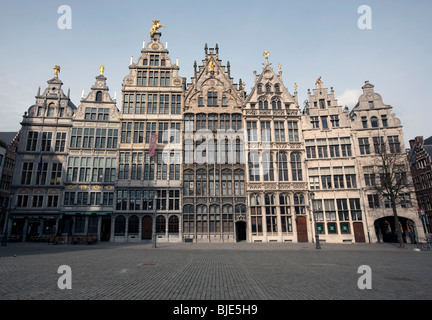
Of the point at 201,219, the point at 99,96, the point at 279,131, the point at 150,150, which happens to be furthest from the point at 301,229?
the point at 99,96

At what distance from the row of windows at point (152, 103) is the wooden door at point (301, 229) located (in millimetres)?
23730

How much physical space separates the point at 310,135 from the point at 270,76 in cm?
1142

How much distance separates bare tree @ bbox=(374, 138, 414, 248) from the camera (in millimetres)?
27438

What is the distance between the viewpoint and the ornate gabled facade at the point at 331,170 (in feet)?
106

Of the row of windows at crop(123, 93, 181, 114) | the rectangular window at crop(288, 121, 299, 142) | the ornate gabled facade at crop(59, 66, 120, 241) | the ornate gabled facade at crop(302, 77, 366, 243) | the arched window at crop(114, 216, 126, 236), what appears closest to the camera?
the ornate gabled facade at crop(302, 77, 366, 243)

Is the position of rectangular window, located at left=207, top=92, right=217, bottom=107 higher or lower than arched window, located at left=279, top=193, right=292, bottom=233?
higher

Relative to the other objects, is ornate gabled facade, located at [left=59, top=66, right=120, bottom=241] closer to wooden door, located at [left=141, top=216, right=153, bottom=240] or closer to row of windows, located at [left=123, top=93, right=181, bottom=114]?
row of windows, located at [left=123, top=93, right=181, bottom=114]

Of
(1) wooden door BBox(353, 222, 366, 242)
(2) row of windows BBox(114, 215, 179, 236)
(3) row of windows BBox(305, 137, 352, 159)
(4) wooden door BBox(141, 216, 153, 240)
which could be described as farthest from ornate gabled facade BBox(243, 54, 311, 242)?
(4) wooden door BBox(141, 216, 153, 240)

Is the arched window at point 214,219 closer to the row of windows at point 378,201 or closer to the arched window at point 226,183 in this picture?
the arched window at point 226,183

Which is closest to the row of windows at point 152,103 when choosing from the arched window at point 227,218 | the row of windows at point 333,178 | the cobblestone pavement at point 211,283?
the arched window at point 227,218

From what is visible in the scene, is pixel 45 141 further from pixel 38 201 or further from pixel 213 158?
pixel 213 158

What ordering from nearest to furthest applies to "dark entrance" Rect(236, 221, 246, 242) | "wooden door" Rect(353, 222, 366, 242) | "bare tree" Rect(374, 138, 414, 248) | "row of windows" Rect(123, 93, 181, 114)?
"bare tree" Rect(374, 138, 414, 248) → "wooden door" Rect(353, 222, 366, 242) → "dark entrance" Rect(236, 221, 246, 242) → "row of windows" Rect(123, 93, 181, 114)

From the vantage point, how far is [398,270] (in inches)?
492
